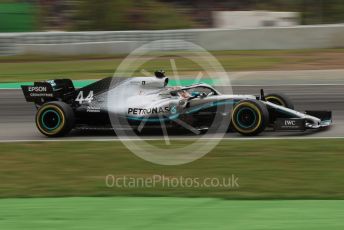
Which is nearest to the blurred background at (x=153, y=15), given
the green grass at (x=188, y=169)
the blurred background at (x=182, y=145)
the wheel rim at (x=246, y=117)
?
the blurred background at (x=182, y=145)

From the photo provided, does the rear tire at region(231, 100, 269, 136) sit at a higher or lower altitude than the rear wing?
lower

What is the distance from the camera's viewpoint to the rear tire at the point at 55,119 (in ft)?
33.3

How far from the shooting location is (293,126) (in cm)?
961

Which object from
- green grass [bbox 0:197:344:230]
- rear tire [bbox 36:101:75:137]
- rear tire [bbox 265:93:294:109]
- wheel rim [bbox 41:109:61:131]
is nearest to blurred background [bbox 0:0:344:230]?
green grass [bbox 0:197:344:230]

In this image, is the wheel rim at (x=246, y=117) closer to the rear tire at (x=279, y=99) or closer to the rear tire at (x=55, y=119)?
the rear tire at (x=279, y=99)

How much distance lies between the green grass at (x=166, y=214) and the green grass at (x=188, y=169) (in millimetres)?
322

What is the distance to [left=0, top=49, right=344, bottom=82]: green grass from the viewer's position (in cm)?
1936

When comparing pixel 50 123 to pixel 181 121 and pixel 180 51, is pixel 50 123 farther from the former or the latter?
pixel 180 51

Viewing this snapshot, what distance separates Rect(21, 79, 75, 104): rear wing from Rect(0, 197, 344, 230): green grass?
403cm

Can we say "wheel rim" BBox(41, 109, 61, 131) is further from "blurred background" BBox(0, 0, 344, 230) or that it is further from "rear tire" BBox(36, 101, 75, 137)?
"blurred background" BBox(0, 0, 344, 230)

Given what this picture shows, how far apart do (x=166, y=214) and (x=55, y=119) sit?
15.9ft

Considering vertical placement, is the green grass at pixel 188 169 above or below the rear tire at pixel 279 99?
below

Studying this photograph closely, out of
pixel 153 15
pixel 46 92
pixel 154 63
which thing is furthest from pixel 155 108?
pixel 153 15

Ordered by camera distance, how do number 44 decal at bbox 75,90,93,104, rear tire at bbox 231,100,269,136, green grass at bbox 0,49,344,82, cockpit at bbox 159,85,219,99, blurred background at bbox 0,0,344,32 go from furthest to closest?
blurred background at bbox 0,0,344,32
green grass at bbox 0,49,344,82
number 44 decal at bbox 75,90,93,104
cockpit at bbox 159,85,219,99
rear tire at bbox 231,100,269,136
